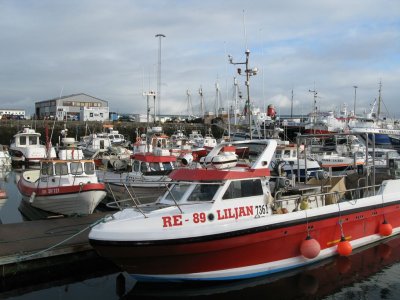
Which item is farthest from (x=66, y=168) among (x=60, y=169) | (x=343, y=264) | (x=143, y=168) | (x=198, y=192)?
(x=343, y=264)

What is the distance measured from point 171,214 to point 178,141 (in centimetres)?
3114

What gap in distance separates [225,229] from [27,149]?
107 feet

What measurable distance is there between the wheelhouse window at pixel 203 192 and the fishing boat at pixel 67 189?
6.21m

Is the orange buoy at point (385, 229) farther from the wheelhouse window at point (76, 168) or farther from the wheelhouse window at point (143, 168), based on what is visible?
the wheelhouse window at point (143, 168)

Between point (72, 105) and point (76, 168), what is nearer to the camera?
point (76, 168)

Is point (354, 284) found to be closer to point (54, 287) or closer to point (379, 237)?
point (379, 237)

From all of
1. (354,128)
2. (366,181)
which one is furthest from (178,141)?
(366,181)

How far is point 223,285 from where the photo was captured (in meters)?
9.13

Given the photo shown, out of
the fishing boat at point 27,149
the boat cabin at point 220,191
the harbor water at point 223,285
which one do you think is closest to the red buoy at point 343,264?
the harbor water at point 223,285

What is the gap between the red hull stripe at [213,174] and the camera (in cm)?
939

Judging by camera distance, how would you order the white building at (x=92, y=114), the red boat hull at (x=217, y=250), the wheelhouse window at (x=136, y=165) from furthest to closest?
the white building at (x=92, y=114), the wheelhouse window at (x=136, y=165), the red boat hull at (x=217, y=250)

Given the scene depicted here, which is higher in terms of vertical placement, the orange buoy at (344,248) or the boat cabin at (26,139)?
the boat cabin at (26,139)

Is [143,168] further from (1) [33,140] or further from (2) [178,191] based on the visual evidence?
(1) [33,140]

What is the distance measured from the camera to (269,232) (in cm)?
919
